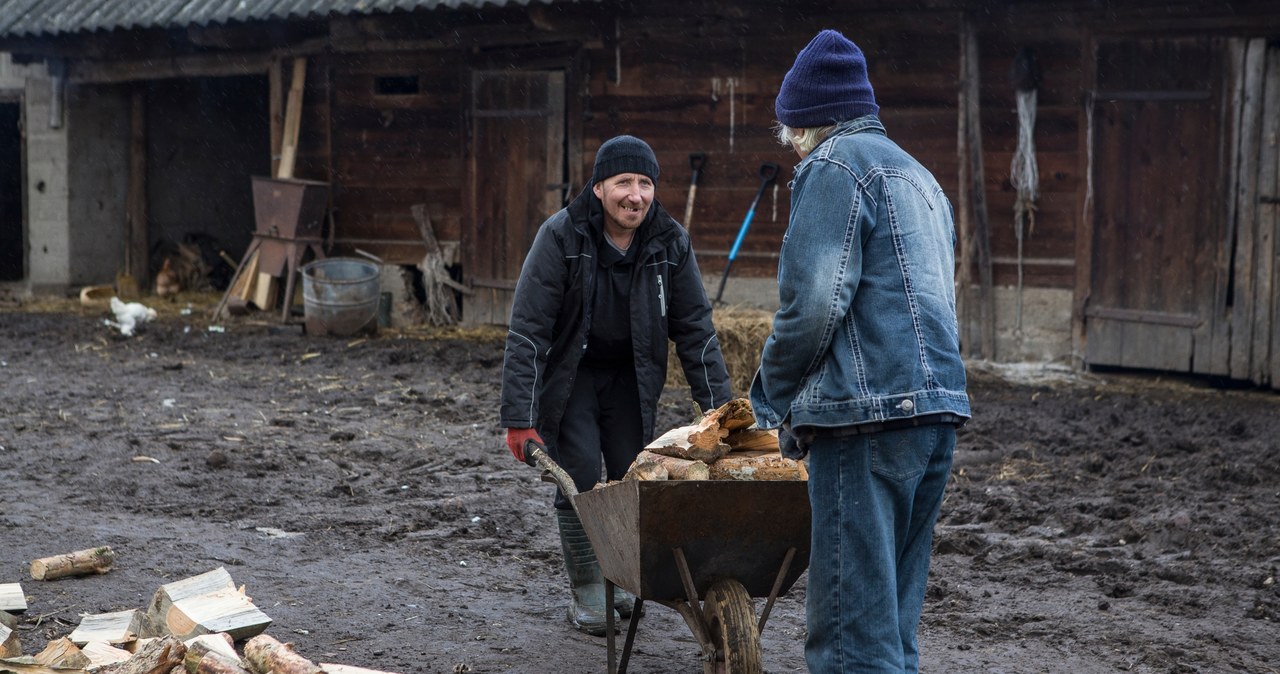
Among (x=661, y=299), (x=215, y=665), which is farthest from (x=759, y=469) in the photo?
(x=215, y=665)

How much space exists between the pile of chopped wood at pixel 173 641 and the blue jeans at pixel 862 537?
3.84 feet

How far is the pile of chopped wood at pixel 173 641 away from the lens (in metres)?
3.25

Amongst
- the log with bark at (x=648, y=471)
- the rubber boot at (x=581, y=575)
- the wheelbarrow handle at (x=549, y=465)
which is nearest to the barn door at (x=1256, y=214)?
the rubber boot at (x=581, y=575)

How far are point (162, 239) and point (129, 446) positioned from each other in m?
9.18

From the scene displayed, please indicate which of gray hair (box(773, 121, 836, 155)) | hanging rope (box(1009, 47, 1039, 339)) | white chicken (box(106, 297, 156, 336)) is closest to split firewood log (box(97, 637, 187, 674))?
gray hair (box(773, 121, 836, 155))

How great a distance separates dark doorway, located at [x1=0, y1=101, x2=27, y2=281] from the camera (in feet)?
53.7

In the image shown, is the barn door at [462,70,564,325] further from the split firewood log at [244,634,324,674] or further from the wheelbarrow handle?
the split firewood log at [244,634,324,674]

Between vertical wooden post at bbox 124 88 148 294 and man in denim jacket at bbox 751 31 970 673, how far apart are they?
1338cm

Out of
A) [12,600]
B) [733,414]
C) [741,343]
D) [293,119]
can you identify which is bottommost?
[12,600]

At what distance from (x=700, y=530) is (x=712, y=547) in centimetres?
8

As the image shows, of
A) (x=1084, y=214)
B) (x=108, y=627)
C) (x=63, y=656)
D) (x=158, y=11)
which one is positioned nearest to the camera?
(x=63, y=656)

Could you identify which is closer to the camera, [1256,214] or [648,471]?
[648,471]

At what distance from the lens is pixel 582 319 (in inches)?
168

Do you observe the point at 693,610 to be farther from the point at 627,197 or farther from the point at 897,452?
the point at 627,197
